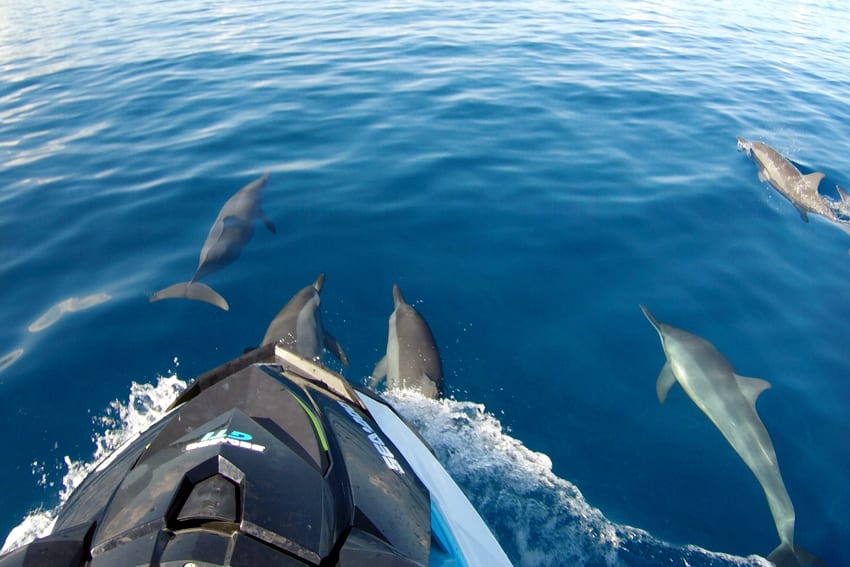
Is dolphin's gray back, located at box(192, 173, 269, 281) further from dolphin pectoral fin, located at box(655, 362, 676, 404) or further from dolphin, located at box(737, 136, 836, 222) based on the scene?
dolphin, located at box(737, 136, 836, 222)

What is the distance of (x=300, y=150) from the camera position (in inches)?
408

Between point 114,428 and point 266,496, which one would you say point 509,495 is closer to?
point 266,496

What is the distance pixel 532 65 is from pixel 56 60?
1415cm

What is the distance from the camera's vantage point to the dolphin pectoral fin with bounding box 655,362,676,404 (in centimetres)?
543

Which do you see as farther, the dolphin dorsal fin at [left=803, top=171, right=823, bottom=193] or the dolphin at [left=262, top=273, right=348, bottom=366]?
the dolphin dorsal fin at [left=803, top=171, right=823, bottom=193]

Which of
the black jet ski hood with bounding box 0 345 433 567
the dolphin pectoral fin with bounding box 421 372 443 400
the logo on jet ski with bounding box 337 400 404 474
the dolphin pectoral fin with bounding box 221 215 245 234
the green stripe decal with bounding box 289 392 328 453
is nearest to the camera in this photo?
the black jet ski hood with bounding box 0 345 433 567

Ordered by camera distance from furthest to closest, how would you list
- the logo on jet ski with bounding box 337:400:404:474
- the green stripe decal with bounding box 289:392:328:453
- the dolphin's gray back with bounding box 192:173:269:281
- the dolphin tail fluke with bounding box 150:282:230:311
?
the dolphin's gray back with bounding box 192:173:269:281
the dolphin tail fluke with bounding box 150:282:230:311
the logo on jet ski with bounding box 337:400:404:474
the green stripe decal with bounding box 289:392:328:453

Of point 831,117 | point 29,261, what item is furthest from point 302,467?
point 831,117

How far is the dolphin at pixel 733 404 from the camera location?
4266 mm

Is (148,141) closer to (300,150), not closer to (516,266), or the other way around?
(300,150)

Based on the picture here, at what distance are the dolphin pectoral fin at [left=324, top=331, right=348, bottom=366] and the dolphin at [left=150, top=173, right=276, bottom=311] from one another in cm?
127

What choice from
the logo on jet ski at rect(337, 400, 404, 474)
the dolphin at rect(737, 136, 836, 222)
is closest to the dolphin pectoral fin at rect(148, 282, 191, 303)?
the logo on jet ski at rect(337, 400, 404, 474)

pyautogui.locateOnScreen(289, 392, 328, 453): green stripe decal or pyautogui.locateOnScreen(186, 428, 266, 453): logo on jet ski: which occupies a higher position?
pyautogui.locateOnScreen(186, 428, 266, 453): logo on jet ski

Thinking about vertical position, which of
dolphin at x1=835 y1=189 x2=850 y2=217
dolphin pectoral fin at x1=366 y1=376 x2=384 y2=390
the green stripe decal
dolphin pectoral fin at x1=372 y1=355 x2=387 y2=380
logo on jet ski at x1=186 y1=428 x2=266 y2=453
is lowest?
dolphin at x1=835 y1=189 x2=850 y2=217
